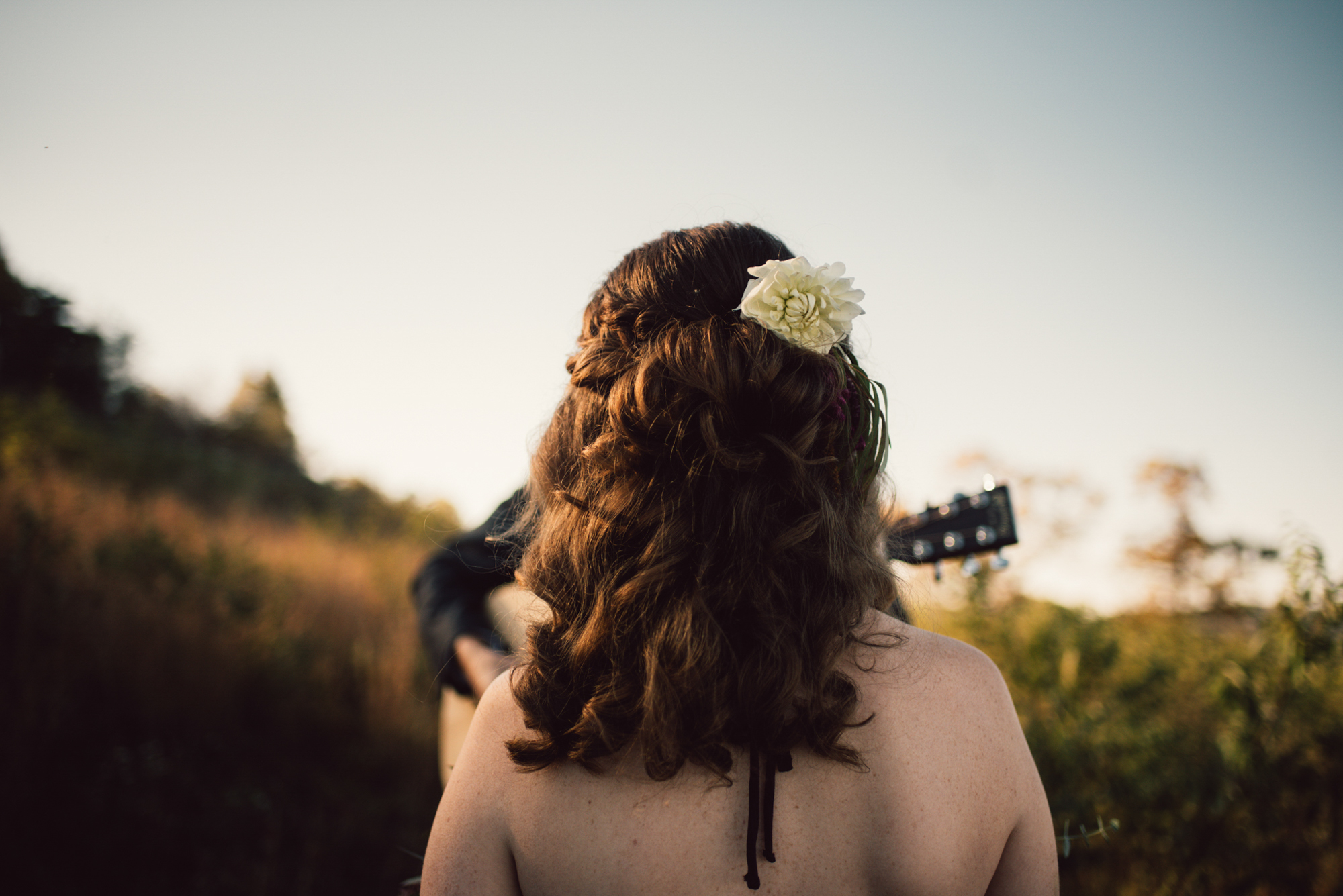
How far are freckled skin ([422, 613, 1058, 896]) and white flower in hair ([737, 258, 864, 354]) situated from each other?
58 cm

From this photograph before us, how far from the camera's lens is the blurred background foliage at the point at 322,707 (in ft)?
9.06

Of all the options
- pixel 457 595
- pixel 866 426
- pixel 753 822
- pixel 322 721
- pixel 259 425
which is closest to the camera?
pixel 753 822

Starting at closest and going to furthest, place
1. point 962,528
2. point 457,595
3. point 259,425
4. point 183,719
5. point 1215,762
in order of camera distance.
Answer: point 962,528
point 457,595
point 1215,762
point 183,719
point 259,425

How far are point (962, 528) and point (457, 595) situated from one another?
6.51ft

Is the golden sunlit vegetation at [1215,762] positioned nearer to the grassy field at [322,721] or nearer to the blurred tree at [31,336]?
the grassy field at [322,721]

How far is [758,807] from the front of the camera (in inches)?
38.0

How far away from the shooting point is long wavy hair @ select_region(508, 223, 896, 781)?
974 mm

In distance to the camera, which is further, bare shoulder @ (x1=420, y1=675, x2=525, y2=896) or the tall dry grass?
the tall dry grass

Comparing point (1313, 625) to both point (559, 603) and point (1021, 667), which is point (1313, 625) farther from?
point (559, 603)

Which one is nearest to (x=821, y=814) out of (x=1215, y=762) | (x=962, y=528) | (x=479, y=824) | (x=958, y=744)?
(x=958, y=744)

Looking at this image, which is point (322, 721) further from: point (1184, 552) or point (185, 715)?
point (1184, 552)

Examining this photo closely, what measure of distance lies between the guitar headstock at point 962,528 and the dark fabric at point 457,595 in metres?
1.51

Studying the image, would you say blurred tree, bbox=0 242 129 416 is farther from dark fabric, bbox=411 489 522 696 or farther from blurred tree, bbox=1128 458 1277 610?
blurred tree, bbox=1128 458 1277 610

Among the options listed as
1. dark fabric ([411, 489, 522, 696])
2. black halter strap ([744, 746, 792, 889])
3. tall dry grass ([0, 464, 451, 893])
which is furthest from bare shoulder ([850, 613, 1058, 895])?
tall dry grass ([0, 464, 451, 893])
